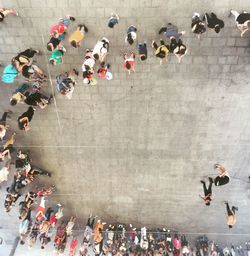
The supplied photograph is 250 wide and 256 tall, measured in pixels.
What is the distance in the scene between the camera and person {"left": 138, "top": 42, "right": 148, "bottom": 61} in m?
7.65

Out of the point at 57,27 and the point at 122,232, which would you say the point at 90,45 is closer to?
the point at 57,27

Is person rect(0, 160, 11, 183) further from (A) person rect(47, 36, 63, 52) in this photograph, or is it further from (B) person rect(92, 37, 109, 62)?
(B) person rect(92, 37, 109, 62)

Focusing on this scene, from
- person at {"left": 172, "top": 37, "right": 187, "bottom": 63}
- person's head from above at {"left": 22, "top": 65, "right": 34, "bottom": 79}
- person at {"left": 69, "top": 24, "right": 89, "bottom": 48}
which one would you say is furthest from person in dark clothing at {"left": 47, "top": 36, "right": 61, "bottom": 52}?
person at {"left": 172, "top": 37, "right": 187, "bottom": 63}

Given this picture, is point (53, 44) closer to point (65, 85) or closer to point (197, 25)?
point (65, 85)

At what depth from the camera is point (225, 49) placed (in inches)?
314

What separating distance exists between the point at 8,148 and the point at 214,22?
24.9 ft

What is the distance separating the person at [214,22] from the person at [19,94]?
5561 mm

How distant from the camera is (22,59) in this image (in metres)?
7.76

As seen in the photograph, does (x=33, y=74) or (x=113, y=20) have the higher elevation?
(x=113, y=20)

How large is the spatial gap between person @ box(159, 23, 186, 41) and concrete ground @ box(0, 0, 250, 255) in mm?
166

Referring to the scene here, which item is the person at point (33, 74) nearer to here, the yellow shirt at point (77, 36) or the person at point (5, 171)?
the yellow shirt at point (77, 36)

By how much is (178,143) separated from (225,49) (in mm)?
3506

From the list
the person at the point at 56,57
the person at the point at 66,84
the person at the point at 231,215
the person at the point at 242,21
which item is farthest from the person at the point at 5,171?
the person at the point at 242,21

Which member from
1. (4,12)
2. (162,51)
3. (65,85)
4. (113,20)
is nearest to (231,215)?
(162,51)
